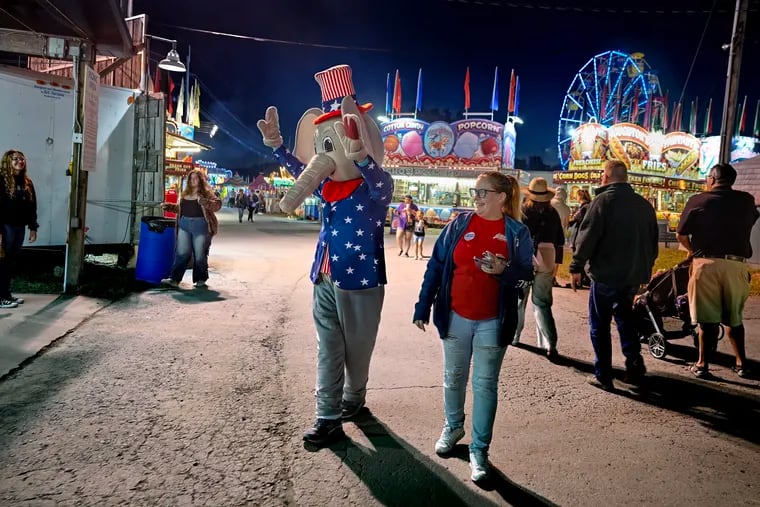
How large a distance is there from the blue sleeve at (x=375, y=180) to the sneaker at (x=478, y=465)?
64.8 inches

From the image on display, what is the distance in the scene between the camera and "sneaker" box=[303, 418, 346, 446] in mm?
3303

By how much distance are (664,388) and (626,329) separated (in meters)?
0.61

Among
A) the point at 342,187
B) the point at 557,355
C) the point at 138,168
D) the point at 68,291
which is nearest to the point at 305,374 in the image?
the point at 342,187

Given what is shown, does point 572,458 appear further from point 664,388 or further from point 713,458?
point 664,388

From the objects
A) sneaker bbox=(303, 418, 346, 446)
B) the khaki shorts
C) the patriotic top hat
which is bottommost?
sneaker bbox=(303, 418, 346, 446)

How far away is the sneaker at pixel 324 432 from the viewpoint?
10.8ft

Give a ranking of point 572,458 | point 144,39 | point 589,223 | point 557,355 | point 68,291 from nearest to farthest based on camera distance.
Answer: point 572,458
point 589,223
point 557,355
point 68,291
point 144,39

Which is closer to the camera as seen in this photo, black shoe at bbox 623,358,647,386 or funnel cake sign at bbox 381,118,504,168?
black shoe at bbox 623,358,647,386

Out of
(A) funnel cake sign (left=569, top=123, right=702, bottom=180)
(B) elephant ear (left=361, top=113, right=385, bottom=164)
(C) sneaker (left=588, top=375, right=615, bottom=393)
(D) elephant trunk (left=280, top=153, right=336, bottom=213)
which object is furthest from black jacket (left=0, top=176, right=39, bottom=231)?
(A) funnel cake sign (left=569, top=123, right=702, bottom=180)

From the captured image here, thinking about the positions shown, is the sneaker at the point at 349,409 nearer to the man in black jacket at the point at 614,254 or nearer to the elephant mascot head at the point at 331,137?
the elephant mascot head at the point at 331,137

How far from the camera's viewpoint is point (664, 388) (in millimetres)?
4691

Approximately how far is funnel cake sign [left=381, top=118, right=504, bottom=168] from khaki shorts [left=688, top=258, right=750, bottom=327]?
91.7 feet

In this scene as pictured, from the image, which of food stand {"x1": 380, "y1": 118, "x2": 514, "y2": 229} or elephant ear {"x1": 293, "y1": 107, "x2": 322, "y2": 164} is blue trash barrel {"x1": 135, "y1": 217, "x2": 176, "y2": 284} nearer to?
elephant ear {"x1": 293, "y1": 107, "x2": 322, "y2": 164}

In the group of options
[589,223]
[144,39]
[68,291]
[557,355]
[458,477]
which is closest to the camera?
[458,477]
